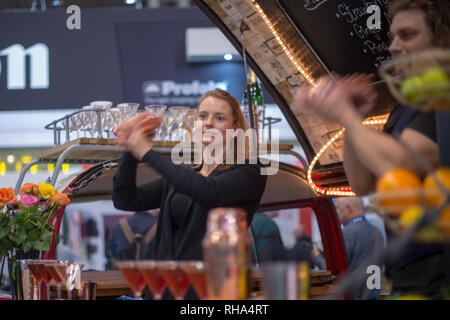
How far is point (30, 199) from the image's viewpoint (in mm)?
2324

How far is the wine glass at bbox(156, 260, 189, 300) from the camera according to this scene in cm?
122

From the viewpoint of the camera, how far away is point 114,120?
10.2ft

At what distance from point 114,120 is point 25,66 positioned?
5.21m

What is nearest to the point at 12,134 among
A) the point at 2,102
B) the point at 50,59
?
the point at 2,102

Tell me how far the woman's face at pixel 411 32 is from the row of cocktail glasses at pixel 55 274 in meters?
1.11

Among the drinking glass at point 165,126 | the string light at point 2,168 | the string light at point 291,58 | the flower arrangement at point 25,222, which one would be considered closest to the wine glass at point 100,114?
the drinking glass at point 165,126

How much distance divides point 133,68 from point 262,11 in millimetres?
5529

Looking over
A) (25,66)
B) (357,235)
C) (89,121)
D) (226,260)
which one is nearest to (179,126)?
(89,121)

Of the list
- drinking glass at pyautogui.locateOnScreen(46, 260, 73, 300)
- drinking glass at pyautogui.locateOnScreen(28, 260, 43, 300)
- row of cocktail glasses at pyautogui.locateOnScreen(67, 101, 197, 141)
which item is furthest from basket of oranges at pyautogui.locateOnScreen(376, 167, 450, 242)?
row of cocktail glasses at pyautogui.locateOnScreen(67, 101, 197, 141)

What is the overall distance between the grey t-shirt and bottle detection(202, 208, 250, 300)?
2531 mm

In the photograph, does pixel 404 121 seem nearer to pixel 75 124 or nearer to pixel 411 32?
pixel 411 32

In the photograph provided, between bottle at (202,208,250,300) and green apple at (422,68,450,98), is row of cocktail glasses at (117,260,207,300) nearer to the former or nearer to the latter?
bottle at (202,208,250,300)

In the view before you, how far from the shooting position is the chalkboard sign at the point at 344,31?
2.33 meters
